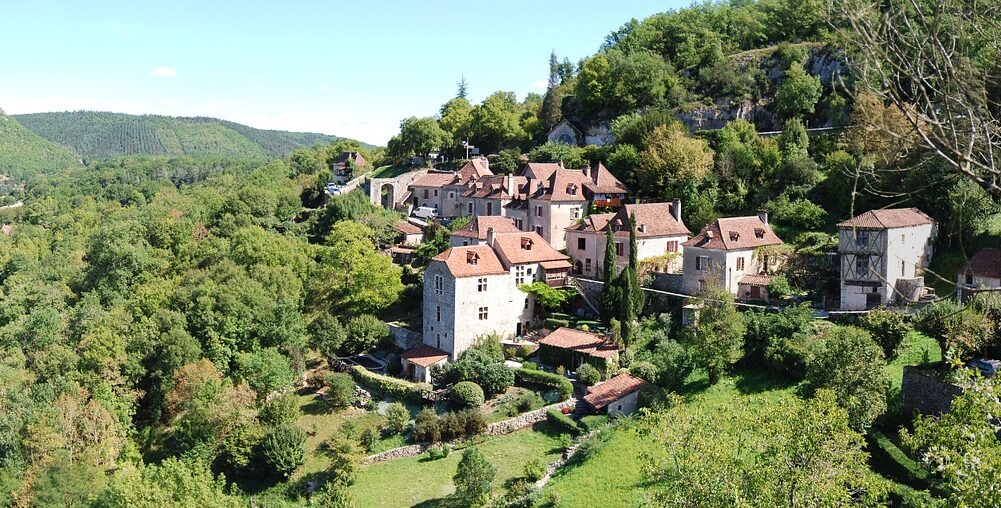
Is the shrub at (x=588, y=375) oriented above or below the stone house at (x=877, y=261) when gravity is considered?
below

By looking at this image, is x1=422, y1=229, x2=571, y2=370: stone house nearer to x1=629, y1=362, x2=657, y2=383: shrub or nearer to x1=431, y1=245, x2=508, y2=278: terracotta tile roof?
x1=431, y1=245, x2=508, y2=278: terracotta tile roof

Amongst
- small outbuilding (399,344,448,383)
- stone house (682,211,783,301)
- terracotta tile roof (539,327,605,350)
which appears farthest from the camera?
small outbuilding (399,344,448,383)

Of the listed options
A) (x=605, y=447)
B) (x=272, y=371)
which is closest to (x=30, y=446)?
(x=272, y=371)

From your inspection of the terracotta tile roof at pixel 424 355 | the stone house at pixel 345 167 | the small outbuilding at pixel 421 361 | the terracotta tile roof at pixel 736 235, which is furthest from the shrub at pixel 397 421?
the stone house at pixel 345 167

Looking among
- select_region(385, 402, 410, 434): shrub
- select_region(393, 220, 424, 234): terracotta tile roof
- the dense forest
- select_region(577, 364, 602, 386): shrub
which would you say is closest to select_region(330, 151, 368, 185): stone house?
the dense forest

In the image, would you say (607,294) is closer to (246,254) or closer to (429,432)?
(429,432)

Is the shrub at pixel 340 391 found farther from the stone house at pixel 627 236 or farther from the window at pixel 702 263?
the window at pixel 702 263
